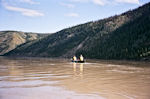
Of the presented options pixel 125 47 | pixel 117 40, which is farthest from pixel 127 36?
pixel 125 47

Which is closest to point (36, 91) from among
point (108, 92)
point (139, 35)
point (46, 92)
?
point (46, 92)

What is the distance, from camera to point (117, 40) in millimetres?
126312

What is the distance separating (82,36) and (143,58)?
100078 millimetres

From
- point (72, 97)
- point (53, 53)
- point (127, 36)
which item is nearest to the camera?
point (72, 97)

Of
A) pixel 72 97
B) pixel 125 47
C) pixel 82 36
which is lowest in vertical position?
pixel 72 97

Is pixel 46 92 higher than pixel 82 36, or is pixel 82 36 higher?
pixel 82 36

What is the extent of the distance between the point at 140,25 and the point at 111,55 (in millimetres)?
29100

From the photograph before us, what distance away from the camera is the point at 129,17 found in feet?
514

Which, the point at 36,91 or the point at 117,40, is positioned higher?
the point at 117,40

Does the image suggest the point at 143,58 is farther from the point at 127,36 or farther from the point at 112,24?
the point at 112,24

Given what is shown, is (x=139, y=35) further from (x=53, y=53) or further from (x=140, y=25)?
(x=53, y=53)

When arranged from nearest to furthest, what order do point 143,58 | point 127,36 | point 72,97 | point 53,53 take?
1. point 72,97
2. point 143,58
3. point 127,36
4. point 53,53

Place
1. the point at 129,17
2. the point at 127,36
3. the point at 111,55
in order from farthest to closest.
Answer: the point at 129,17, the point at 127,36, the point at 111,55

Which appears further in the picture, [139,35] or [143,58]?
[139,35]
